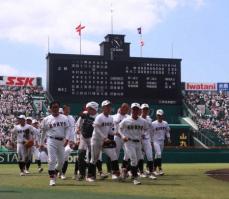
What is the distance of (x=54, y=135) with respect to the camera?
13.5 metres

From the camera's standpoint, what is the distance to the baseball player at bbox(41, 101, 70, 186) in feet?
44.0

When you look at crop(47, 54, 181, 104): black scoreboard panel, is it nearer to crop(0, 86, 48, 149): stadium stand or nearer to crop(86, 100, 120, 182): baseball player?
crop(0, 86, 48, 149): stadium stand

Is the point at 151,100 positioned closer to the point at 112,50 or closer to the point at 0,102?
the point at 112,50

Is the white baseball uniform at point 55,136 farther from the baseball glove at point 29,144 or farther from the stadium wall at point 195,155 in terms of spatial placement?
the stadium wall at point 195,155

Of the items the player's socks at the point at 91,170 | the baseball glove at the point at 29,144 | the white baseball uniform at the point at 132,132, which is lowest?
the player's socks at the point at 91,170

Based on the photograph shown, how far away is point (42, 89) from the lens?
48.6 meters

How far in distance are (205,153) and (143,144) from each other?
19458 mm

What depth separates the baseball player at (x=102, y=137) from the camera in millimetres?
14594

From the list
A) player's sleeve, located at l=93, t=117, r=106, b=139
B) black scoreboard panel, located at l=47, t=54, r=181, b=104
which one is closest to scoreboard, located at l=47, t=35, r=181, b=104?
black scoreboard panel, located at l=47, t=54, r=181, b=104

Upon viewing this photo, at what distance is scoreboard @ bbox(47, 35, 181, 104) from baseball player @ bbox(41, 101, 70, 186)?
2084cm

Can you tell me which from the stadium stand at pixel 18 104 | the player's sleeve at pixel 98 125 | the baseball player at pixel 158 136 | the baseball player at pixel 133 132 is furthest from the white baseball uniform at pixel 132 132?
the stadium stand at pixel 18 104

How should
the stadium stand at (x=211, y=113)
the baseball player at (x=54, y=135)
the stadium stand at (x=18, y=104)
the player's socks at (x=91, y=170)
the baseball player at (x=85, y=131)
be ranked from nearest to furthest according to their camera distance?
the baseball player at (x=54, y=135) → the player's socks at (x=91, y=170) → the baseball player at (x=85, y=131) → the stadium stand at (x=18, y=104) → the stadium stand at (x=211, y=113)

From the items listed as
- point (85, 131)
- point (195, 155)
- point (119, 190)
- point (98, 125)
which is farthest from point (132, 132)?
point (195, 155)

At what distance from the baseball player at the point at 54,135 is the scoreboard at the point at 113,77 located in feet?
68.4
